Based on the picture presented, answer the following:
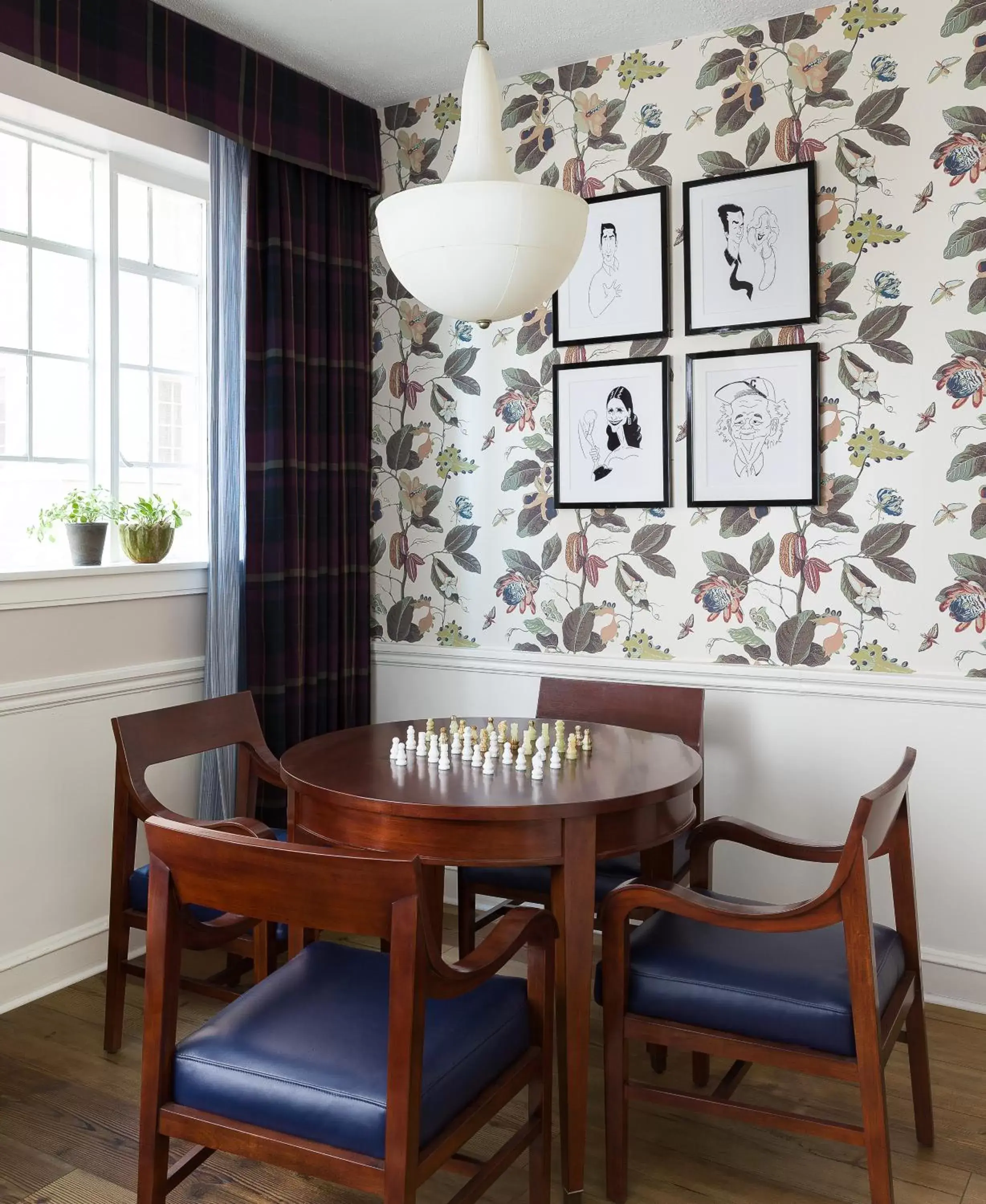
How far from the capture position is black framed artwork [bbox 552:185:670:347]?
3.31m

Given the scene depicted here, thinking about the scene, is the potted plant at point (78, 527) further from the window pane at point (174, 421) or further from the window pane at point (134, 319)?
the window pane at point (134, 319)

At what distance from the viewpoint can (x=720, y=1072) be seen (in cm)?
261

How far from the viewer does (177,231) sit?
3.52m

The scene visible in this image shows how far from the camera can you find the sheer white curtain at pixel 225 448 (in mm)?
3334

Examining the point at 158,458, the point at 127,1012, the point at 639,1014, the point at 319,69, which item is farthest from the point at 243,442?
the point at 639,1014

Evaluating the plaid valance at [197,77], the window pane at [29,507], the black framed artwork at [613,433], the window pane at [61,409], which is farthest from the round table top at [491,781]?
the plaid valance at [197,77]

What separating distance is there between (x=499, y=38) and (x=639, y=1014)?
2764 mm

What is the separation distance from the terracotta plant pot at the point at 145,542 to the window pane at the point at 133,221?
2.80ft

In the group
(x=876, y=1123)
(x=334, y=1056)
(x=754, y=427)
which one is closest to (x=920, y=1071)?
(x=876, y=1123)

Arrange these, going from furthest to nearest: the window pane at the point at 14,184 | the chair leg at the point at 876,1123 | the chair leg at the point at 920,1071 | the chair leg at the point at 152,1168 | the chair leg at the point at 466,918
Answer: the window pane at the point at 14,184, the chair leg at the point at 466,918, the chair leg at the point at 920,1071, the chair leg at the point at 876,1123, the chair leg at the point at 152,1168

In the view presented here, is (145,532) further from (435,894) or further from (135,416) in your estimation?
(435,894)

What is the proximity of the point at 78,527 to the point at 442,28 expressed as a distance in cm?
181

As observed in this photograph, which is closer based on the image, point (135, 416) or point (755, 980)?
point (755, 980)

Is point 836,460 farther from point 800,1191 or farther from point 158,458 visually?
point 158,458
